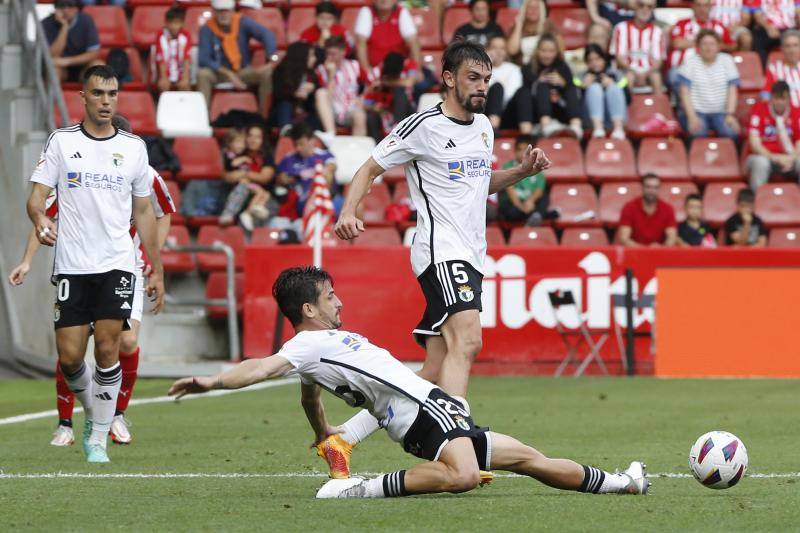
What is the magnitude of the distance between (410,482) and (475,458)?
1.04 ft

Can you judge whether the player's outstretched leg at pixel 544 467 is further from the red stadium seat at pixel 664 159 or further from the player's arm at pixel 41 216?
the red stadium seat at pixel 664 159

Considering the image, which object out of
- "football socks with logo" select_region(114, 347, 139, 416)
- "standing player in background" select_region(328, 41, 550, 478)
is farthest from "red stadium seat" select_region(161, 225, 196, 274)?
"standing player in background" select_region(328, 41, 550, 478)

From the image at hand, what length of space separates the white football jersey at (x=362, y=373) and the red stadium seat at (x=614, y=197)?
12.7 meters

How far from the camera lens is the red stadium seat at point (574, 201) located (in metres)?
19.5

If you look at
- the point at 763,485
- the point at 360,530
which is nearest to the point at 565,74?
the point at 763,485

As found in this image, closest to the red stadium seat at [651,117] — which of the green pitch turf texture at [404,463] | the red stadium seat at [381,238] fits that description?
the red stadium seat at [381,238]

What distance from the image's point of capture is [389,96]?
2067cm

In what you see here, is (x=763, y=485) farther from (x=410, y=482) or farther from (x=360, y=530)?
(x=360, y=530)

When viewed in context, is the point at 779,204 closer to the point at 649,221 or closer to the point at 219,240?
the point at 649,221

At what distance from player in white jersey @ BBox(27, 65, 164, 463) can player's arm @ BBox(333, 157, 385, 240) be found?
1.88m

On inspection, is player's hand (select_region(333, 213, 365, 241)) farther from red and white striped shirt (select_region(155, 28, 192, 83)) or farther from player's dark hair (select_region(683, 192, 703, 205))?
red and white striped shirt (select_region(155, 28, 192, 83))

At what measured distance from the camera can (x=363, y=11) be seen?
21.1m

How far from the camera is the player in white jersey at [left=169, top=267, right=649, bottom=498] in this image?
7.02 m

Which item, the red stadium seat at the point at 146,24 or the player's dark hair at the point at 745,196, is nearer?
the player's dark hair at the point at 745,196
